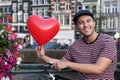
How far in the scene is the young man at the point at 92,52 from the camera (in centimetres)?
245

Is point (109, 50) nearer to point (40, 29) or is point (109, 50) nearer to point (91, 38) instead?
point (91, 38)

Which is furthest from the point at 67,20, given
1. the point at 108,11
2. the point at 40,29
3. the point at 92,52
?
the point at 92,52

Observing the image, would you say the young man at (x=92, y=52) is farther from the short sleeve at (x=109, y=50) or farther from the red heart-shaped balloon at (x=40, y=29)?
the red heart-shaped balloon at (x=40, y=29)

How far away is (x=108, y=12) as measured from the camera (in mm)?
46062

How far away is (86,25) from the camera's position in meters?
2.56

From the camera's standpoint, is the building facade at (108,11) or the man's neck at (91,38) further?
the building facade at (108,11)

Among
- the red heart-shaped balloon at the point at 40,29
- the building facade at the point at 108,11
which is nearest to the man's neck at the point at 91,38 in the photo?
the red heart-shaped balloon at the point at 40,29

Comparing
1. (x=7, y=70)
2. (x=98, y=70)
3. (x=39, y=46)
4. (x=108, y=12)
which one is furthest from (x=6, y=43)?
(x=108, y=12)

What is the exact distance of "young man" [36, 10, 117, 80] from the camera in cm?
245

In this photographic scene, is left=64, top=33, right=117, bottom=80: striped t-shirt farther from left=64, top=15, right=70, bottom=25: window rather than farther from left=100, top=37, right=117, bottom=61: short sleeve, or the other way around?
left=64, top=15, right=70, bottom=25: window

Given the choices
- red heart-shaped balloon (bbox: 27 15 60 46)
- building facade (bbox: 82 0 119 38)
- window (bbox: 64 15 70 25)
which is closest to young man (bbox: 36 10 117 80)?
red heart-shaped balloon (bbox: 27 15 60 46)

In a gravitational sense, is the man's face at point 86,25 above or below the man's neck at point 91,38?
above

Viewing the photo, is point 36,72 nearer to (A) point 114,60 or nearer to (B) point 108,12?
(A) point 114,60

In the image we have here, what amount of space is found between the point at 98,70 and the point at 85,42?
1.00ft
